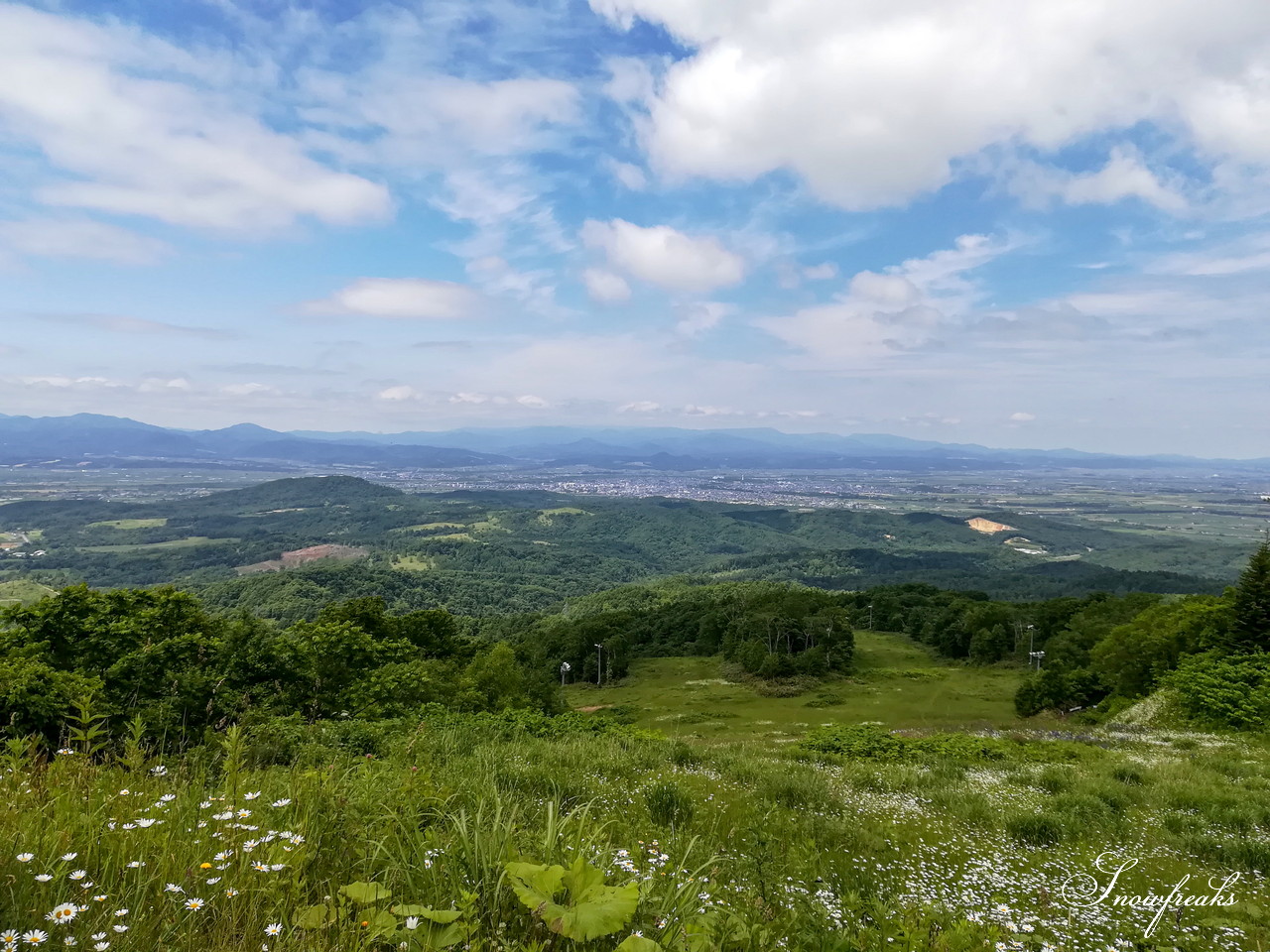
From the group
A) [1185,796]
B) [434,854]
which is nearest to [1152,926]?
[434,854]

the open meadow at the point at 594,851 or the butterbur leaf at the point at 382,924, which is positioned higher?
the butterbur leaf at the point at 382,924

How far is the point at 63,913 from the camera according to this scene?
7.27 ft

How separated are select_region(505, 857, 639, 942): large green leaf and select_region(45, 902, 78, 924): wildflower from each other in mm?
1604

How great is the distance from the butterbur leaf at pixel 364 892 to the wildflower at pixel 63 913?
919mm

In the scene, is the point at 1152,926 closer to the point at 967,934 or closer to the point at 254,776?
the point at 967,934

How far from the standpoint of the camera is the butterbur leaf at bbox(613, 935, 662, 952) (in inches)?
82.1

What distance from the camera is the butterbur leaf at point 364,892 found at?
2.46 metres

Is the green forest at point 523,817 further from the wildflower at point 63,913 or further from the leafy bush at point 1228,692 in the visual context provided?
the leafy bush at point 1228,692

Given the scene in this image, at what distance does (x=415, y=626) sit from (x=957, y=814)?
1488 inches

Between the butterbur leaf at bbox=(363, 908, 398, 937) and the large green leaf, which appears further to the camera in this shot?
the butterbur leaf at bbox=(363, 908, 398, 937)

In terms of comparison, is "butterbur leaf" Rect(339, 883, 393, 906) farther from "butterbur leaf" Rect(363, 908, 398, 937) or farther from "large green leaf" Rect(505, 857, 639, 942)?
"large green leaf" Rect(505, 857, 639, 942)
